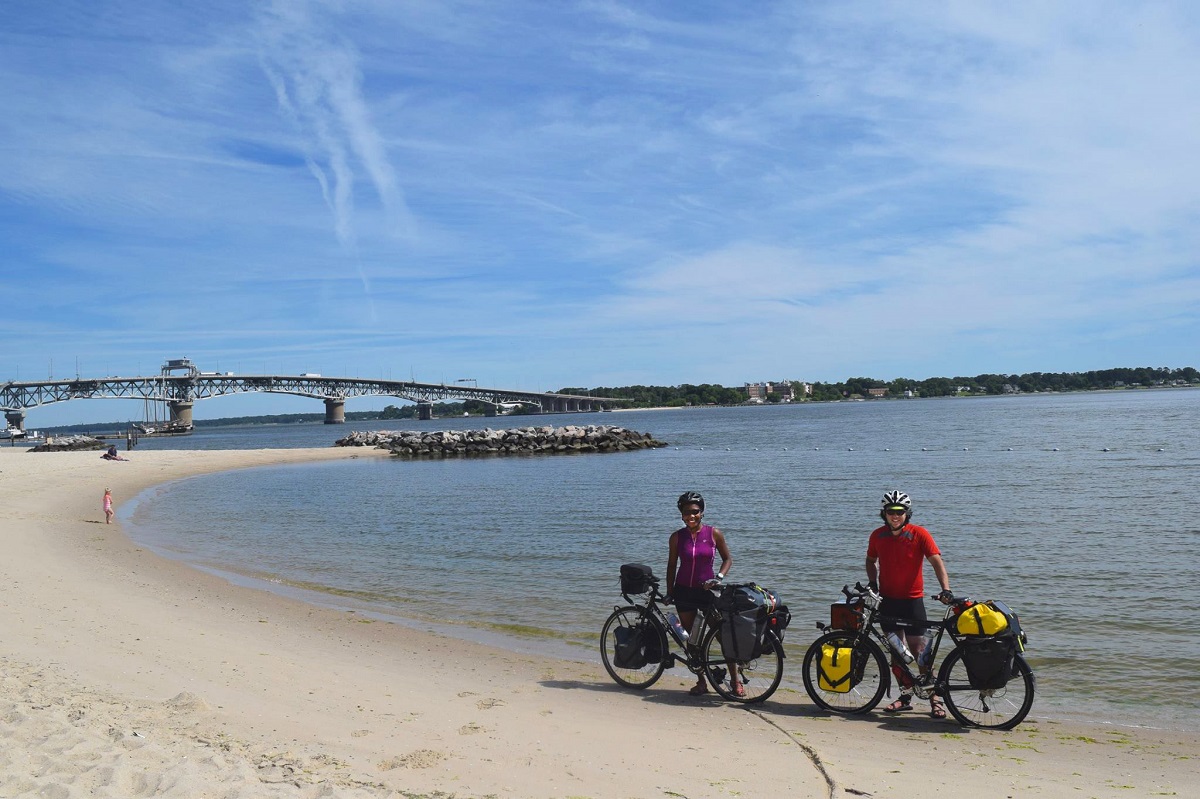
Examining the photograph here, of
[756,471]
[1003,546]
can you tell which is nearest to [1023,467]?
[756,471]

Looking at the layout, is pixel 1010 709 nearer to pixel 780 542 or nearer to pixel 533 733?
pixel 533 733

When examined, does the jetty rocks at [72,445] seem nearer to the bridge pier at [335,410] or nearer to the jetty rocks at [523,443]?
the jetty rocks at [523,443]

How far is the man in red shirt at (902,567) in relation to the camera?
7.29 m

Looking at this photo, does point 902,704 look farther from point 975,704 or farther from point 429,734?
point 429,734

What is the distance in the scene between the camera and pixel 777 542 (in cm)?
1961

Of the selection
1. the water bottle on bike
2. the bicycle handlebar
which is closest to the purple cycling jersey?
the water bottle on bike

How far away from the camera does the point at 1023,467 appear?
37.6m

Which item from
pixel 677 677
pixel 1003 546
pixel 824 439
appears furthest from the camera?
pixel 824 439

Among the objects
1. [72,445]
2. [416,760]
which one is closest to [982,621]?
[416,760]

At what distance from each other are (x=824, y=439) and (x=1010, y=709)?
63.6m

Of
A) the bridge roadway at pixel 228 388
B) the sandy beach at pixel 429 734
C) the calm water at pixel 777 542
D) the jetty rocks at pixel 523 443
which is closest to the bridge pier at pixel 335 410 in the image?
the bridge roadway at pixel 228 388

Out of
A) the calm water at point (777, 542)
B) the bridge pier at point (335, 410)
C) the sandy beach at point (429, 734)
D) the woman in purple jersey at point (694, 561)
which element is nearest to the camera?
the sandy beach at point (429, 734)

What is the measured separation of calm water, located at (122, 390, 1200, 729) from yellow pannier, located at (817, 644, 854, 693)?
6.83 ft

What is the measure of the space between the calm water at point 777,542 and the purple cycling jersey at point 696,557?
2503mm
